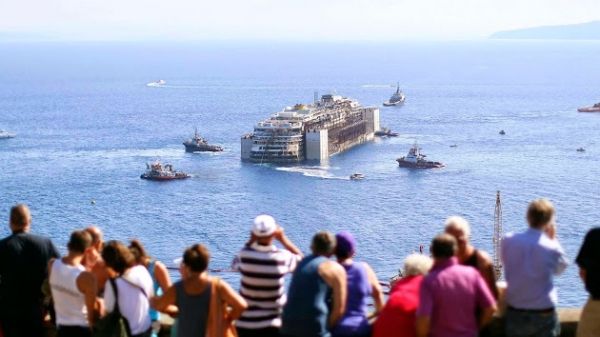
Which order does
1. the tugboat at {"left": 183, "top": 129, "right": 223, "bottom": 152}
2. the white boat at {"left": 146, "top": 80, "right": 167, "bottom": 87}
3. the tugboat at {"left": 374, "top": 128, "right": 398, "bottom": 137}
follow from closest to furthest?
the tugboat at {"left": 183, "top": 129, "right": 223, "bottom": 152} → the tugboat at {"left": 374, "top": 128, "right": 398, "bottom": 137} → the white boat at {"left": 146, "top": 80, "right": 167, "bottom": 87}

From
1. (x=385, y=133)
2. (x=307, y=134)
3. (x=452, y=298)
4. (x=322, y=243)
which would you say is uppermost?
(x=322, y=243)

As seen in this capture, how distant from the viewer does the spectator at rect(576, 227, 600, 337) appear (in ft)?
22.7

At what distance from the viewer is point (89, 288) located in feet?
24.0

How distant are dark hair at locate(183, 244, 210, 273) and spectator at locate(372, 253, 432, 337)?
3.60 feet

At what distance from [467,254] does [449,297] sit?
54cm

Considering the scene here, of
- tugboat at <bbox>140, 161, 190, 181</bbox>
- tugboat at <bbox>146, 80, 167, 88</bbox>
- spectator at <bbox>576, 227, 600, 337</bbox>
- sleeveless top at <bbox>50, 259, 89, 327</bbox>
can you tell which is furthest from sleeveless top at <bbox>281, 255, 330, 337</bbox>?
tugboat at <bbox>146, 80, 167, 88</bbox>

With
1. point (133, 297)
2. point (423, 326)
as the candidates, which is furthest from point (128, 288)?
point (423, 326)

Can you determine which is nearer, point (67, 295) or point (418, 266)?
point (418, 266)

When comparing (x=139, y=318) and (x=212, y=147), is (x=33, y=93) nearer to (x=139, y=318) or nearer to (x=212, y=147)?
(x=212, y=147)

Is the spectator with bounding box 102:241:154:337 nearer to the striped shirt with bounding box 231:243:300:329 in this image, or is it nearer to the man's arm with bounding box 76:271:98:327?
the man's arm with bounding box 76:271:98:327

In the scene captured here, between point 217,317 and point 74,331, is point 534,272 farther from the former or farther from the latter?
point 74,331

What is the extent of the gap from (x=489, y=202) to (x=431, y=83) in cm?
11262

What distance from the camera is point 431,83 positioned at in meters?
175

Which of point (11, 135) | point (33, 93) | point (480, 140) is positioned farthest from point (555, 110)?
point (33, 93)
